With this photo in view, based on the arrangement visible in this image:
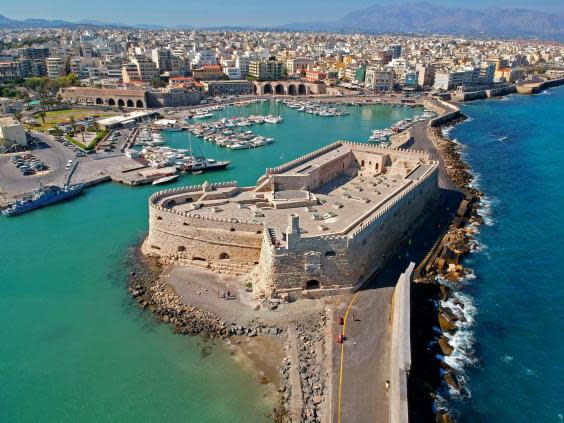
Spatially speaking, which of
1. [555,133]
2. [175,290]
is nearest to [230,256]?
[175,290]

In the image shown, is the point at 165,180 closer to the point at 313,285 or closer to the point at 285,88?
the point at 313,285

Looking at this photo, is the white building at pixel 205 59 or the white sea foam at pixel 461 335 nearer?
the white sea foam at pixel 461 335

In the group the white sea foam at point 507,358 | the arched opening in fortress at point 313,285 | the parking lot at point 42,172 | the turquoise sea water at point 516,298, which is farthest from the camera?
the parking lot at point 42,172

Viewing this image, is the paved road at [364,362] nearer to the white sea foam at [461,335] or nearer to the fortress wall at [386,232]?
the fortress wall at [386,232]

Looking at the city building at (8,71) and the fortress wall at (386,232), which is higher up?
the city building at (8,71)

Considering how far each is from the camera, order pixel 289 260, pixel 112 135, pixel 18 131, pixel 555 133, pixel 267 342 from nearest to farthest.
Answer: pixel 267 342 < pixel 289 260 < pixel 18 131 < pixel 112 135 < pixel 555 133

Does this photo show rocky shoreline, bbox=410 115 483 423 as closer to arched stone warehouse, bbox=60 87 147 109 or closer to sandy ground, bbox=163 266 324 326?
sandy ground, bbox=163 266 324 326

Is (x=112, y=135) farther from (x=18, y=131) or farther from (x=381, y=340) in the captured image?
(x=381, y=340)

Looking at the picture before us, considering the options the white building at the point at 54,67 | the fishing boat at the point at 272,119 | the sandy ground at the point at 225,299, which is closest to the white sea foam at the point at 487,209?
the sandy ground at the point at 225,299
